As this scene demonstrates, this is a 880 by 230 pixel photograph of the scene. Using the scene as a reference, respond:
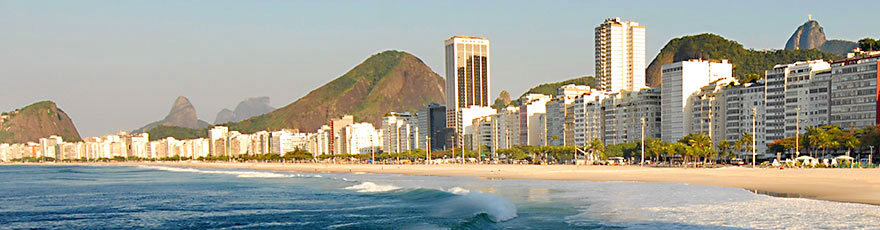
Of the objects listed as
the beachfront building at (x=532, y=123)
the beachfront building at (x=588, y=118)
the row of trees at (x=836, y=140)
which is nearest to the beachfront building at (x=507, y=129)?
the beachfront building at (x=532, y=123)

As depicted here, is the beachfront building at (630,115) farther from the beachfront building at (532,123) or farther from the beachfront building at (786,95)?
the beachfront building at (532,123)

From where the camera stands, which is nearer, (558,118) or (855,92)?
(855,92)

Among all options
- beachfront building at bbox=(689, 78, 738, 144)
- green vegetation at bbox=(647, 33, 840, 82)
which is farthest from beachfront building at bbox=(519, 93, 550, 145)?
beachfront building at bbox=(689, 78, 738, 144)

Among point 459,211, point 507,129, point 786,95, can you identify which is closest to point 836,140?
point 786,95

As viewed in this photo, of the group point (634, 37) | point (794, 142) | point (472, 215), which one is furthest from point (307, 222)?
point (634, 37)

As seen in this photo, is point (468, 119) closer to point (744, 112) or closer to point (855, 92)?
point (744, 112)
